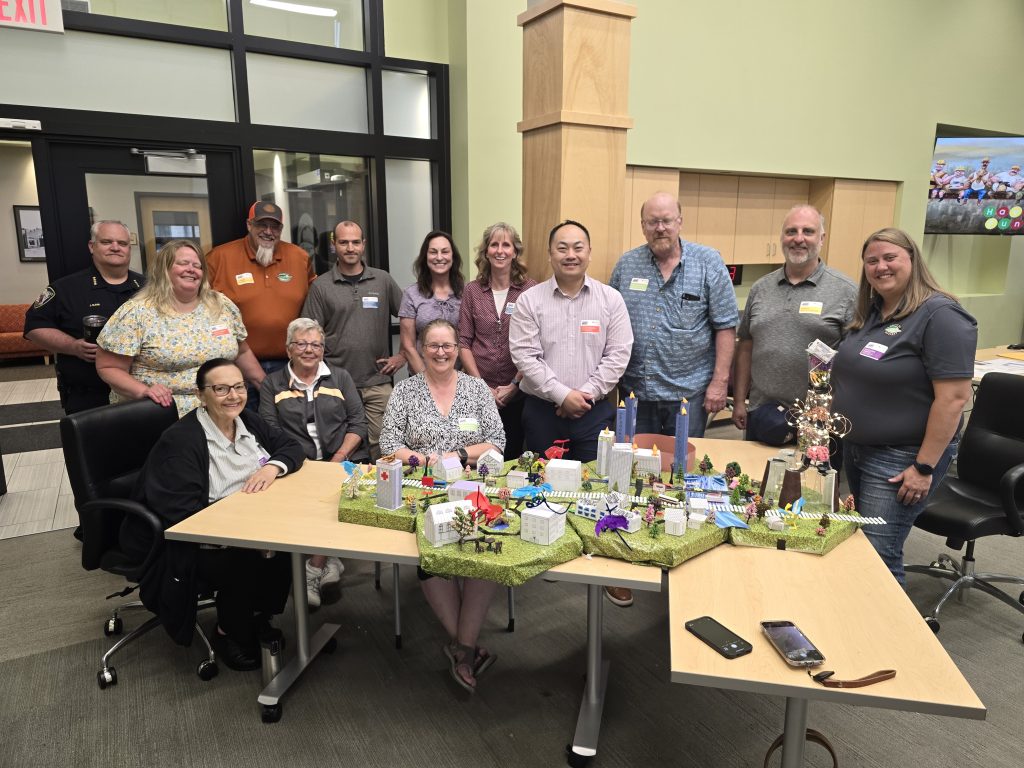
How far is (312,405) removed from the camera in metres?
3.04

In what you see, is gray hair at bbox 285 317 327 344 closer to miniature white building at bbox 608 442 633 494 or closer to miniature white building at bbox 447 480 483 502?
miniature white building at bbox 447 480 483 502

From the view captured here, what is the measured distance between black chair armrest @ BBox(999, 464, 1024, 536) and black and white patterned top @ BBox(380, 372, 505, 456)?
6.92ft

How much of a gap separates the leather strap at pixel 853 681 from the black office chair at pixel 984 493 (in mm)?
1774

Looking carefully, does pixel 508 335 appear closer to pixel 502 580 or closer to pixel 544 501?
pixel 544 501

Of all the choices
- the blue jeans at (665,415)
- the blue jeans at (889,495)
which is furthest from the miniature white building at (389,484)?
the blue jeans at (889,495)

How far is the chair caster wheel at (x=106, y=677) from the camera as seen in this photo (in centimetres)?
248

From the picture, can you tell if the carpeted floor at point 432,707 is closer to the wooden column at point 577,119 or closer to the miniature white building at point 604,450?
the miniature white building at point 604,450

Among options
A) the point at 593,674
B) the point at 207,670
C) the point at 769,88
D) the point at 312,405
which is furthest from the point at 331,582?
the point at 769,88

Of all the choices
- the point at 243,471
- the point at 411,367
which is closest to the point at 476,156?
the point at 411,367

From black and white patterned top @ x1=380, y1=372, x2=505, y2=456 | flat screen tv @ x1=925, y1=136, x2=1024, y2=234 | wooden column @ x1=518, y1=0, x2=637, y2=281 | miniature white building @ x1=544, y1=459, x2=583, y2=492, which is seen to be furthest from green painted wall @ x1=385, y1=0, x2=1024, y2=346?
miniature white building @ x1=544, y1=459, x2=583, y2=492

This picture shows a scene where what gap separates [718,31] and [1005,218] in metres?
3.83

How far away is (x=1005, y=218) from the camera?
689 cm

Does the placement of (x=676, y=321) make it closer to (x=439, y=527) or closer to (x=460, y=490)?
(x=460, y=490)

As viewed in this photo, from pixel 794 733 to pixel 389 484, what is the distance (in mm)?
1346
